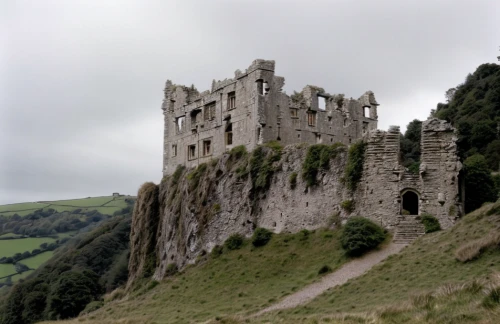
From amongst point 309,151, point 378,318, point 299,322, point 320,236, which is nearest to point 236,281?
point 320,236

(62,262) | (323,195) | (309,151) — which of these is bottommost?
(62,262)

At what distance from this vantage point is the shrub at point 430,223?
41.2m

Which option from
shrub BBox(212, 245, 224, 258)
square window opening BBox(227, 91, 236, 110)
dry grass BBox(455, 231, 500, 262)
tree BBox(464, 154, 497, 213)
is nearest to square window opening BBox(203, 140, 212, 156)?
square window opening BBox(227, 91, 236, 110)

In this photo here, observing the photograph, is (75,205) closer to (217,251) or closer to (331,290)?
(217,251)

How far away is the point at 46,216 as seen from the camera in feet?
535

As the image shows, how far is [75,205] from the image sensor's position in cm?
Answer: 17438

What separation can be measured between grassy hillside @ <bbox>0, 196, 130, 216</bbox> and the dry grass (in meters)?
131

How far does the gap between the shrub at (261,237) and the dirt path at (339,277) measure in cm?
1008

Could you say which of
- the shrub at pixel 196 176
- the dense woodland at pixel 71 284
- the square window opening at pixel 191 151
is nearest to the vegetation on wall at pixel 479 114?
the shrub at pixel 196 176

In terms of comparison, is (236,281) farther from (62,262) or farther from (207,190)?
(62,262)

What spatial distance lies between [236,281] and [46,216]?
12745cm

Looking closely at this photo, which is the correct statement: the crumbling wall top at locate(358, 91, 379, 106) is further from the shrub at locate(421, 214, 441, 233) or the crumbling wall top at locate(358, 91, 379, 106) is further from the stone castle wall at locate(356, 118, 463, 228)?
the shrub at locate(421, 214, 441, 233)

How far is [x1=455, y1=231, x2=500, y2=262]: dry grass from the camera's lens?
105ft

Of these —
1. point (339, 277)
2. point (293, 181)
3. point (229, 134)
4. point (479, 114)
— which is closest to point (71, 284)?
point (229, 134)
